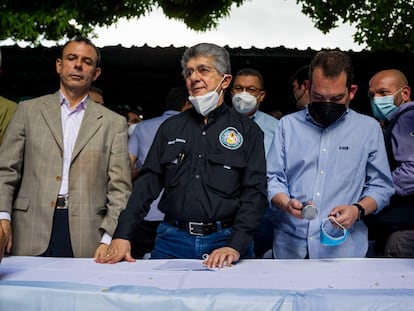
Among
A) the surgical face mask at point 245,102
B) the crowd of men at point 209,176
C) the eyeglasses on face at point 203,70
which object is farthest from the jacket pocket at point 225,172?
the surgical face mask at point 245,102

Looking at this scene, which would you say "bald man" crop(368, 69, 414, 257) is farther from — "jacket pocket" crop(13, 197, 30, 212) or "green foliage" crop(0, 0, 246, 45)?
"green foliage" crop(0, 0, 246, 45)

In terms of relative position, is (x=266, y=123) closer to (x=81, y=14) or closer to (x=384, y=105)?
(x=384, y=105)

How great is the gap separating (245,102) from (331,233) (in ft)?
6.06

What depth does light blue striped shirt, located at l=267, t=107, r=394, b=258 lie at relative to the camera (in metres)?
2.42

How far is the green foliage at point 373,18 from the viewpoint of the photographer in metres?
11.3

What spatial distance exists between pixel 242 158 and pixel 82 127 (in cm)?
86

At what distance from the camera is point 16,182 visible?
263 cm

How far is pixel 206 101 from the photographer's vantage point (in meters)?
2.47

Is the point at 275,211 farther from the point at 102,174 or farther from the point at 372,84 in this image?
the point at 372,84

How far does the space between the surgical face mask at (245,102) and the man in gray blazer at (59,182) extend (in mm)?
1485

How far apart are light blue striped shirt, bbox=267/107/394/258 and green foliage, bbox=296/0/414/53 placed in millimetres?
9036

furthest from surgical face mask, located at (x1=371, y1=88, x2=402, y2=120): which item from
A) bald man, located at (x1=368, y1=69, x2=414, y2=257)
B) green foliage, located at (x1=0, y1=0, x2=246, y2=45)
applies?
green foliage, located at (x1=0, y1=0, x2=246, y2=45)

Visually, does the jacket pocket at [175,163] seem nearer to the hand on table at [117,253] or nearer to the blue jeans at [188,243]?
the blue jeans at [188,243]

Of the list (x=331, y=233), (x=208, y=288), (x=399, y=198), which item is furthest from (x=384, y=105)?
(x=208, y=288)
